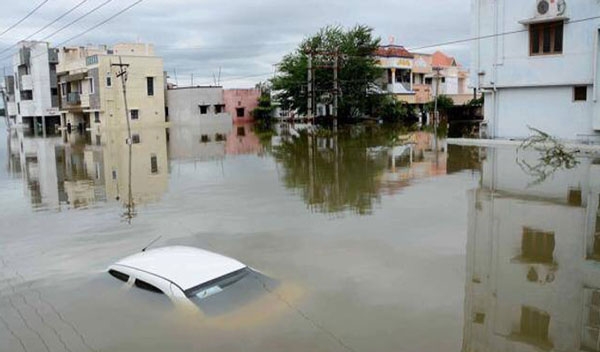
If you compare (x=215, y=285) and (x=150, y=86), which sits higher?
(x=150, y=86)

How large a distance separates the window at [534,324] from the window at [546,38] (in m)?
22.7

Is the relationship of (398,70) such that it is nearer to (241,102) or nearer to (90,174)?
(241,102)

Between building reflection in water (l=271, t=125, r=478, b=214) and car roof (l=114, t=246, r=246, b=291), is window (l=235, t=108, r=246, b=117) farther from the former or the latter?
car roof (l=114, t=246, r=246, b=291)

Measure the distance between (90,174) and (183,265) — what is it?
Result: 51.4 ft

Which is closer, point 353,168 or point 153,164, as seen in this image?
point 353,168

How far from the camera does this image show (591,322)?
6820mm

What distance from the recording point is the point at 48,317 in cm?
753

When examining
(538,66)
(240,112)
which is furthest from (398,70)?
(538,66)

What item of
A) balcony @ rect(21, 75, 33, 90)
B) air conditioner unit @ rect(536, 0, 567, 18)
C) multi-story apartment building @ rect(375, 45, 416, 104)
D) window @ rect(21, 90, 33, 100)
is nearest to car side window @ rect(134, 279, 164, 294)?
air conditioner unit @ rect(536, 0, 567, 18)

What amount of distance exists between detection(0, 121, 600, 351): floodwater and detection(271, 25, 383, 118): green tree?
32.6 meters

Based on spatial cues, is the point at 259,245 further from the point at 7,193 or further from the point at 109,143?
the point at 109,143

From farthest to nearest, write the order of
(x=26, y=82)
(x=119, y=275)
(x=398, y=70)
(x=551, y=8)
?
(x=26, y=82) < (x=398, y=70) < (x=551, y=8) < (x=119, y=275)

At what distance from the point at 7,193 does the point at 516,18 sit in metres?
23.8

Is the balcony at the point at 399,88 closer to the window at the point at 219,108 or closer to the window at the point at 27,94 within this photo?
the window at the point at 219,108
